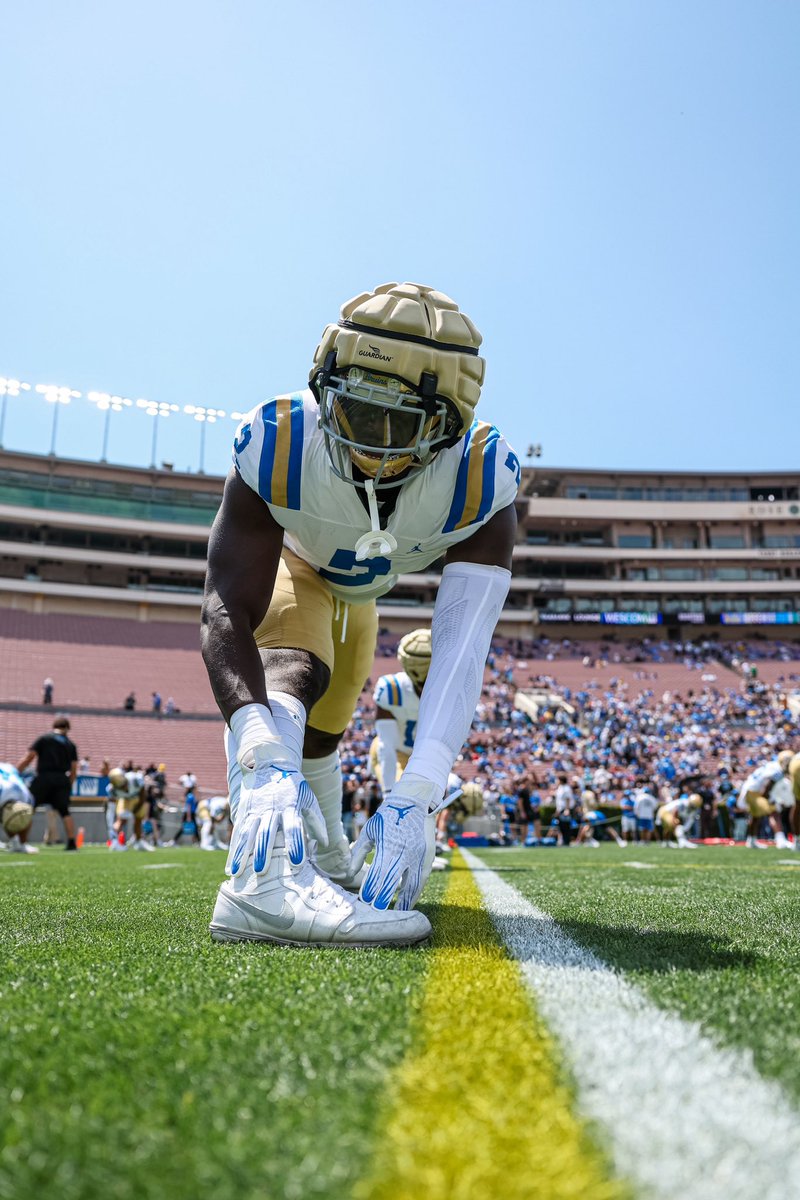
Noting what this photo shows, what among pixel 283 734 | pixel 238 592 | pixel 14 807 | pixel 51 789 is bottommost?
pixel 14 807

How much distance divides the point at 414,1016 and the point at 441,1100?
40 centimetres

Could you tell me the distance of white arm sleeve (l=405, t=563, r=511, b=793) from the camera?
8.05 ft

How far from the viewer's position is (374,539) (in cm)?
261

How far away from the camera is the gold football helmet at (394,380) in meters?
2.38

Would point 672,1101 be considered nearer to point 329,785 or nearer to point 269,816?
point 269,816

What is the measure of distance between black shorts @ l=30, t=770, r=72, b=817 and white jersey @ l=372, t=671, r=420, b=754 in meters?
4.92

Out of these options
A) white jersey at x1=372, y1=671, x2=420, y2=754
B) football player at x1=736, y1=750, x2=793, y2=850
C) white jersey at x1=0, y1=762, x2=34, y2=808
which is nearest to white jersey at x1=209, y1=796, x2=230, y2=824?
white jersey at x1=0, y1=762, x2=34, y2=808

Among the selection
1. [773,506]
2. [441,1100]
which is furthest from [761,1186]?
[773,506]

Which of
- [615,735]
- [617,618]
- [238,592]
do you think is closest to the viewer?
[238,592]

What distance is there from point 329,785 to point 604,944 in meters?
1.84

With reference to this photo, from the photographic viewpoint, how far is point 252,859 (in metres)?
2.16

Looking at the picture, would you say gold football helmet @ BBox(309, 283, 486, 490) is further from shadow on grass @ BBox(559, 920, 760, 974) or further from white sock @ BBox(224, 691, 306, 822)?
shadow on grass @ BBox(559, 920, 760, 974)

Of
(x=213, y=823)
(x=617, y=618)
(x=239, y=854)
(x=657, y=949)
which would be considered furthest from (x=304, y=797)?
(x=617, y=618)

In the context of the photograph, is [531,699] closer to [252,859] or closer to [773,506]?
[773,506]
